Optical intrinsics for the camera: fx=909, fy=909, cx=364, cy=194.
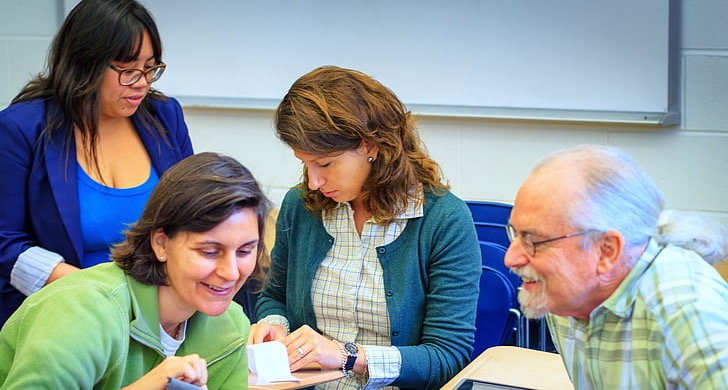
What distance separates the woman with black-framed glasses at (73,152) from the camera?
2.16m

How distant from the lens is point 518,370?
6.34 ft

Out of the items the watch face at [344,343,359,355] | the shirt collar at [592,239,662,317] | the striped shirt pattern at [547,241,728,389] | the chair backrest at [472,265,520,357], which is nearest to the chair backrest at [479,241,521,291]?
the chair backrest at [472,265,520,357]

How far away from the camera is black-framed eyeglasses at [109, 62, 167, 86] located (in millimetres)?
2199

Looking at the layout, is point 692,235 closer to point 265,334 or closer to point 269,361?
point 269,361

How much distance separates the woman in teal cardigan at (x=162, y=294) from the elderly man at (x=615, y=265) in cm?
51

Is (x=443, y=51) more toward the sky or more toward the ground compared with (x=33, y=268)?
more toward the sky

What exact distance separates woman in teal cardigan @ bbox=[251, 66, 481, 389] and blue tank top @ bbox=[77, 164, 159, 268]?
0.44 m

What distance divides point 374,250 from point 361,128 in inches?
11.9

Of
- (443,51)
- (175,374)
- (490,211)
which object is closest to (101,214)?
(175,374)

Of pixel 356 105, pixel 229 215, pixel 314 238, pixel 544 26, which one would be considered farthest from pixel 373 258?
pixel 544 26

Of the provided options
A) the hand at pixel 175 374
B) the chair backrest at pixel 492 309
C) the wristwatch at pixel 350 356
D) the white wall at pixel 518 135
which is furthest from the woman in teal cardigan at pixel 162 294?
the white wall at pixel 518 135

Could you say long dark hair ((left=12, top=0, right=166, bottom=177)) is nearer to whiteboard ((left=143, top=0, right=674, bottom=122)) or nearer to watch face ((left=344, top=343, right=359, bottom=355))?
watch face ((left=344, top=343, right=359, bottom=355))

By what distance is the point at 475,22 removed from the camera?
3.17 metres

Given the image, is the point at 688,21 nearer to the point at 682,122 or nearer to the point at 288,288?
the point at 682,122
